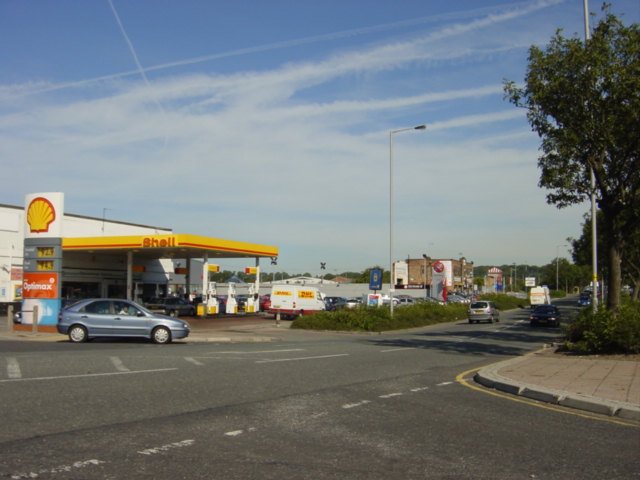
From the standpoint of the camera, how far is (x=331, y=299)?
53781mm

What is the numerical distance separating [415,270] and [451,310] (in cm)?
7883

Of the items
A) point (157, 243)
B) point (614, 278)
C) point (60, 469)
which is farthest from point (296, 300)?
point (60, 469)

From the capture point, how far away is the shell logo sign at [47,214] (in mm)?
26391

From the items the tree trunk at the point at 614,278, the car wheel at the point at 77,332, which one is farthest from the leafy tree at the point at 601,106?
the car wheel at the point at 77,332

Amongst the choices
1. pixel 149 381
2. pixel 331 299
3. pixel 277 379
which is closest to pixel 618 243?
pixel 277 379

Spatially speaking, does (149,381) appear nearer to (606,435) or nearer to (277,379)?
(277,379)

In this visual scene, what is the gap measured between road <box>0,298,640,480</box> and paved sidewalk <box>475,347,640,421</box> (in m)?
0.64

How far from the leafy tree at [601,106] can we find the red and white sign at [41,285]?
1963 cm

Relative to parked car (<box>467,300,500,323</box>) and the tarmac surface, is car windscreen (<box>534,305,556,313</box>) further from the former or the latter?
the tarmac surface

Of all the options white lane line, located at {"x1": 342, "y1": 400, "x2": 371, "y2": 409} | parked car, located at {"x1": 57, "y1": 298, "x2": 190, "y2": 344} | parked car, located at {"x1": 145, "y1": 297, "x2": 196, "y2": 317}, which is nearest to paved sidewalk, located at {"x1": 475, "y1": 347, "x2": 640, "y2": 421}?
white lane line, located at {"x1": 342, "y1": 400, "x2": 371, "y2": 409}

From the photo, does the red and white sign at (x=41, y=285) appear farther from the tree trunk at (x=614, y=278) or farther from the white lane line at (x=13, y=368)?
the tree trunk at (x=614, y=278)

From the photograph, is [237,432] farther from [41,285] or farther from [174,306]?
[174,306]

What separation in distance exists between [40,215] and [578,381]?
22.9m

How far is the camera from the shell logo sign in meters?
26.4
